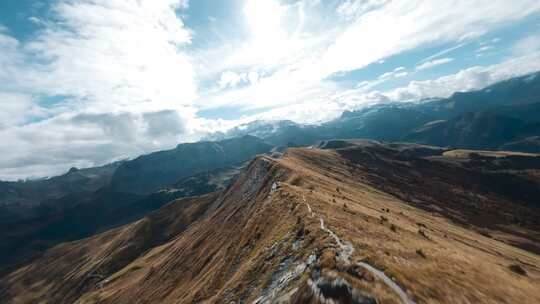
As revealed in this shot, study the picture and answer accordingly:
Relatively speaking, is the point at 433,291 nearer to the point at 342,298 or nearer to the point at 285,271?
the point at 342,298

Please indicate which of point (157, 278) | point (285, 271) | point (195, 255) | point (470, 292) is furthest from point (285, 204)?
point (157, 278)

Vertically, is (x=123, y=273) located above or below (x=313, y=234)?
below

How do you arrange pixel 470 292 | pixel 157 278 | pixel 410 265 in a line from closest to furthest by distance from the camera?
pixel 470 292 < pixel 410 265 < pixel 157 278

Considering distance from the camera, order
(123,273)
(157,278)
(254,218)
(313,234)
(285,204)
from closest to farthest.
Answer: (313,234), (285,204), (254,218), (157,278), (123,273)

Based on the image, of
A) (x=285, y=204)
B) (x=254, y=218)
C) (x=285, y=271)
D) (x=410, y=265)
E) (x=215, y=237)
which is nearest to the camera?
(x=410, y=265)

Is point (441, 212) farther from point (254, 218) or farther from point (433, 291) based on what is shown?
point (433, 291)

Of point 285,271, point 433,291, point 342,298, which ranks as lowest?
point 285,271

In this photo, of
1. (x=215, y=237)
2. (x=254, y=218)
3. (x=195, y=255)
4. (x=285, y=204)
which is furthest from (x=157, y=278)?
(x=285, y=204)

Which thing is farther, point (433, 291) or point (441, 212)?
point (441, 212)

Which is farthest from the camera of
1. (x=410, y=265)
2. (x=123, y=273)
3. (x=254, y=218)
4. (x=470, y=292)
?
(x=123, y=273)
